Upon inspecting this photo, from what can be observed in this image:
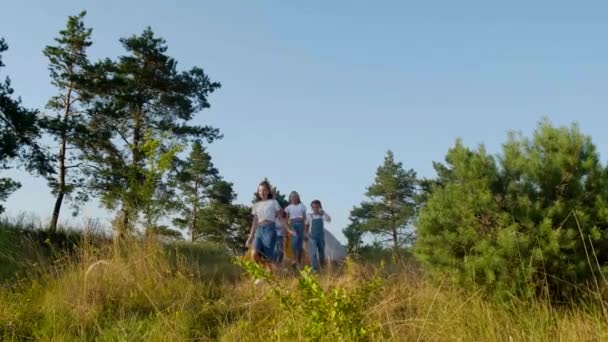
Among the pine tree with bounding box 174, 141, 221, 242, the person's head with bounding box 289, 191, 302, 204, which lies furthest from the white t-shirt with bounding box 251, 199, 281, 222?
the pine tree with bounding box 174, 141, 221, 242

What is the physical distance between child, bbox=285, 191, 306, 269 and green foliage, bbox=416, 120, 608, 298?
431cm

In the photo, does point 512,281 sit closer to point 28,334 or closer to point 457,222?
point 457,222

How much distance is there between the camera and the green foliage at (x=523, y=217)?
6.67 m

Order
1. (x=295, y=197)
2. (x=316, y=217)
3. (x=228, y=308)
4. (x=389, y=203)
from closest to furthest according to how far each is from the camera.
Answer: (x=228, y=308)
(x=316, y=217)
(x=295, y=197)
(x=389, y=203)

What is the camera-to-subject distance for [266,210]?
9.44 meters

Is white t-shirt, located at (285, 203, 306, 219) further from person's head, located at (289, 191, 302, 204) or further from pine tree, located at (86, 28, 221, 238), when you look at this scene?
pine tree, located at (86, 28, 221, 238)

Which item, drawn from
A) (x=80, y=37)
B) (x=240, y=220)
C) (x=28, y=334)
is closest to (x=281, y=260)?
(x=28, y=334)

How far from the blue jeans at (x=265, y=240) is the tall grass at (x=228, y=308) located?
60cm

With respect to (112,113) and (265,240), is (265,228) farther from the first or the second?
(112,113)

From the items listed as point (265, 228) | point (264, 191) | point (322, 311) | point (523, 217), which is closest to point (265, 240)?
point (265, 228)

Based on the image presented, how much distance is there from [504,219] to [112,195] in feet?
48.3

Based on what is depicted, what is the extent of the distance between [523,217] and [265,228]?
4.30 m

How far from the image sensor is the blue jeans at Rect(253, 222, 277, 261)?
9406mm

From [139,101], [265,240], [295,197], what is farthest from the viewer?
[139,101]
